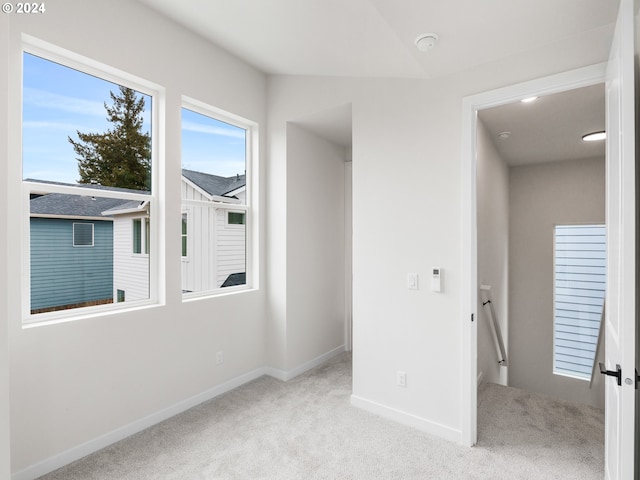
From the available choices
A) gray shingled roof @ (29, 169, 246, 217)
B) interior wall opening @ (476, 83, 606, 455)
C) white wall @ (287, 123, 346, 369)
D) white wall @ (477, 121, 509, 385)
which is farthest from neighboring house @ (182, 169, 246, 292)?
interior wall opening @ (476, 83, 606, 455)

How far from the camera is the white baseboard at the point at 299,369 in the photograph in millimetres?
3346

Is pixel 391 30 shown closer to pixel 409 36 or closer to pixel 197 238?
pixel 409 36

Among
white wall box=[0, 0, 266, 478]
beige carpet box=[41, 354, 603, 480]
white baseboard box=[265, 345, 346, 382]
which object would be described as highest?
white wall box=[0, 0, 266, 478]

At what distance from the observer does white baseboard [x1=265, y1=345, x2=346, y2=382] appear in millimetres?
3346

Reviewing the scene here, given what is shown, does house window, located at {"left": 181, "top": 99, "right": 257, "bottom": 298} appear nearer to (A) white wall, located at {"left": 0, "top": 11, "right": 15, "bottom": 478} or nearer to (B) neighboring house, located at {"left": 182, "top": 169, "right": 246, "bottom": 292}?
(B) neighboring house, located at {"left": 182, "top": 169, "right": 246, "bottom": 292}

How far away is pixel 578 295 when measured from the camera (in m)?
4.66

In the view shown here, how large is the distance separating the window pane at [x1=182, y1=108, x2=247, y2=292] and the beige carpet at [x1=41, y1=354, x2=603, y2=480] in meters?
1.09

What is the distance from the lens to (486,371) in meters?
3.54

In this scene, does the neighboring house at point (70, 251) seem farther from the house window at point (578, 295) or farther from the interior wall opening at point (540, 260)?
the house window at point (578, 295)

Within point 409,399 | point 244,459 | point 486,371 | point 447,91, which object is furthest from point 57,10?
point 486,371

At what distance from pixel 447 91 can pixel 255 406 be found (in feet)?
9.13

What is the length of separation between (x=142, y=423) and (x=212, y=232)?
1.54m

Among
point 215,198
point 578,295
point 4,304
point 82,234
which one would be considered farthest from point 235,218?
point 578,295

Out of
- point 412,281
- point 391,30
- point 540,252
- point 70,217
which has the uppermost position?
point 391,30
